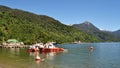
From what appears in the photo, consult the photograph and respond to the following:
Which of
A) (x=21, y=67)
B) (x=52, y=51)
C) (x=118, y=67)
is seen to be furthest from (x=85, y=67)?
(x=52, y=51)

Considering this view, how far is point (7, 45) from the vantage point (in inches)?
7579

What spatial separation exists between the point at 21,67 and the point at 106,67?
2076 cm

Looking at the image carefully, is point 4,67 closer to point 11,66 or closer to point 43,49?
point 11,66

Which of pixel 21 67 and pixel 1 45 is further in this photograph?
pixel 1 45

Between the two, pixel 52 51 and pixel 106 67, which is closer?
pixel 106 67

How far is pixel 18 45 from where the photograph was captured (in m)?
196

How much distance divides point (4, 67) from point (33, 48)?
6810 centimetres

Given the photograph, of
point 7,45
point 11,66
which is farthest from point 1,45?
point 11,66

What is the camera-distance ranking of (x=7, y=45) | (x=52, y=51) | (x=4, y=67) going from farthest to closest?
(x=7, y=45) < (x=52, y=51) < (x=4, y=67)

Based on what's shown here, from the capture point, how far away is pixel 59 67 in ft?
206

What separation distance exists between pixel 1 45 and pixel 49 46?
73.8 metres

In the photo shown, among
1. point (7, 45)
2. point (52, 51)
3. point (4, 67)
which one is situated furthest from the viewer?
point (7, 45)

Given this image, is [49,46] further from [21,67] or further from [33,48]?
[21,67]

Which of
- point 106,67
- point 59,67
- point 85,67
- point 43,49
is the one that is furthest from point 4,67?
point 43,49
